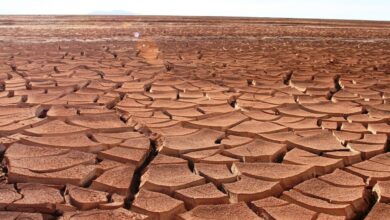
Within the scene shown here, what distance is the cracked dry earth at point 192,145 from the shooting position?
5.62 ft

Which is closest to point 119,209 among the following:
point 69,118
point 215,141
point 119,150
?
point 119,150

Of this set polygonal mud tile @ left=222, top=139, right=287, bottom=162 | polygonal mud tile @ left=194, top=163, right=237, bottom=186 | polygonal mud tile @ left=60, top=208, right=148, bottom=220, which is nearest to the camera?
polygonal mud tile @ left=60, top=208, right=148, bottom=220

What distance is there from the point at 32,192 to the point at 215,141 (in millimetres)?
1025

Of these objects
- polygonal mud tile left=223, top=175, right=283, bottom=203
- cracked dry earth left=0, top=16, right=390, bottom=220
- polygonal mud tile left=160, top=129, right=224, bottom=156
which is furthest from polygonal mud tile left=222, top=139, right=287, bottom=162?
polygonal mud tile left=223, top=175, right=283, bottom=203

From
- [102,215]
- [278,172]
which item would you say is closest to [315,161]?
[278,172]

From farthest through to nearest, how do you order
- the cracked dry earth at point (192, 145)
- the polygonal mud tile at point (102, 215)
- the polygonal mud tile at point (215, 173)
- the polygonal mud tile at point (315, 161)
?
1. the polygonal mud tile at point (315, 161)
2. the polygonal mud tile at point (215, 173)
3. the cracked dry earth at point (192, 145)
4. the polygonal mud tile at point (102, 215)

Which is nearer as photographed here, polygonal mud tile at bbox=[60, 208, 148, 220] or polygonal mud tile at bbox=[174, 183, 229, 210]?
polygonal mud tile at bbox=[60, 208, 148, 220]

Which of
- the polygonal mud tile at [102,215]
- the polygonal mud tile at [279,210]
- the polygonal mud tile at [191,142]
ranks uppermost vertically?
the polygonal mud tile at [279,210]

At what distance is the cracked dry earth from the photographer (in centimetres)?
171

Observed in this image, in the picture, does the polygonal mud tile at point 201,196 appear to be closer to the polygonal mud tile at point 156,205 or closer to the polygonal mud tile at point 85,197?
the polygonal mud tile at point 156,205

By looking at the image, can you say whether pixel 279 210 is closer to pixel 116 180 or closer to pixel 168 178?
pixel 168 178

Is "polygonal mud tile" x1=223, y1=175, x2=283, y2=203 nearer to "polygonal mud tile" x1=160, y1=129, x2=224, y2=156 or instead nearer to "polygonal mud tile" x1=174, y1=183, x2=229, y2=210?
"polygonal mud tile" x1=174, y1=183, x2=229, y2=210


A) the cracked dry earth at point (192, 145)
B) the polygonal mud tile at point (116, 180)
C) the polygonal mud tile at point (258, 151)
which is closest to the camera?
the cracked dry earth at point (192, 145)

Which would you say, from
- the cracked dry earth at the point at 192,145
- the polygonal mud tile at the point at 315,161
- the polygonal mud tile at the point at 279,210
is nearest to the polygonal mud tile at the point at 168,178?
the cracked dry earth at the point at 192,145
